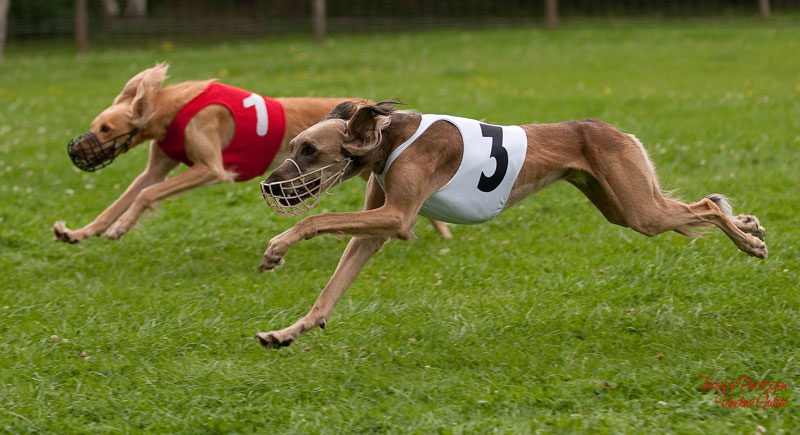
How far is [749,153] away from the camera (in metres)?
9.51

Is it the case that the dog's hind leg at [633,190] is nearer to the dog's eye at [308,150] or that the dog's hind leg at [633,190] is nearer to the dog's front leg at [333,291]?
the dog's front leg at [333,291]

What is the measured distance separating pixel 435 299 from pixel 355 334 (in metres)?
0.80

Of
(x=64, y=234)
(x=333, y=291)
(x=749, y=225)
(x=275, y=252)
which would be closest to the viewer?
(x=275, y=252)

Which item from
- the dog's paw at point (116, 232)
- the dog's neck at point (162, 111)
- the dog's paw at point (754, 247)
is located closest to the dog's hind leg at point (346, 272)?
the dog's paw at point (754, 247)

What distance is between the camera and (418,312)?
19.2 ft

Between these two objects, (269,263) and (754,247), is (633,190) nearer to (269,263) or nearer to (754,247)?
(754,247)

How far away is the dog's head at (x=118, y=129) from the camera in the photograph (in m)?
6.92

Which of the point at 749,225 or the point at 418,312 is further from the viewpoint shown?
the point at 418,312

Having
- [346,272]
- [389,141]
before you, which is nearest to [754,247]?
[389,141]

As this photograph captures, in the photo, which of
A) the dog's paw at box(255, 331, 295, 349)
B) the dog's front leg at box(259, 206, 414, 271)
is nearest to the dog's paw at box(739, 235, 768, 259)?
the dog's front leg at box(259, 206, 414, 271)

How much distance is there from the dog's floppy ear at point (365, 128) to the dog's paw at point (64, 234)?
9.82 feet

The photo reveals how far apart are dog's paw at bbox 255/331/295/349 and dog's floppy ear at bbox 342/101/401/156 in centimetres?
106

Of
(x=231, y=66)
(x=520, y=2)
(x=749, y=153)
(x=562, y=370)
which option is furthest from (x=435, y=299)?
(x=520, y=2)

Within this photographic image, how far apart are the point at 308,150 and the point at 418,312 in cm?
167
